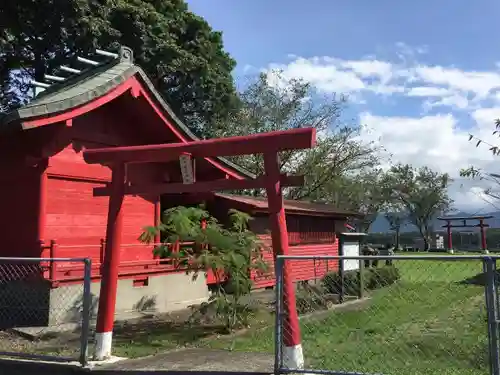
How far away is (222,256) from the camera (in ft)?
29.2

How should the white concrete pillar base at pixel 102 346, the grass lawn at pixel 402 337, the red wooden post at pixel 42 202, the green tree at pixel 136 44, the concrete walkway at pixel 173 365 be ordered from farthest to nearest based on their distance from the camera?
the green tree at pixel 136 44
the red wooden post at pixel 42 202
the white concrete pillar base at pixel 102 346
the grass lawn at pixel 402 337
the concrete walkway at pixel 173 365

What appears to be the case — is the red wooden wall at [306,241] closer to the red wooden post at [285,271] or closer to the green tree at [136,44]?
the red wooden post at [285,271]

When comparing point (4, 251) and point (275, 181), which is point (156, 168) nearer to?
point (4, 251)

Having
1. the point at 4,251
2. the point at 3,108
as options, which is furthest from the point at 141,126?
the point at 3,108

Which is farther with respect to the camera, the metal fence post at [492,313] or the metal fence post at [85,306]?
the metal fence post at [85,306]

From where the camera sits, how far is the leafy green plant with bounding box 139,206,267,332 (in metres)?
8.87

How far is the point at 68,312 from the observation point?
32.1ft

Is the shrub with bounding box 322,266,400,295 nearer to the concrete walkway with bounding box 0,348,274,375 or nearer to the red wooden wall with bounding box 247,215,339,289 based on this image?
the red wooden wall with bounding box 247,215,339,289

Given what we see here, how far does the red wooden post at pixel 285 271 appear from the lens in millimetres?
6035

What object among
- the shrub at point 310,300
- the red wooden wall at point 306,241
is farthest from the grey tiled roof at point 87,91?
the red wooden wall at point 306,241

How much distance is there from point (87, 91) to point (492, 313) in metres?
7.98

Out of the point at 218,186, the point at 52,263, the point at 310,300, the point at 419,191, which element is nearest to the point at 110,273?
the point at 218,186

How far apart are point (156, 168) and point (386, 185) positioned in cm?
4903

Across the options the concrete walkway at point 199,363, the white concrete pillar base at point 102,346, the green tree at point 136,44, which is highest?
the green tree at point 136,44
